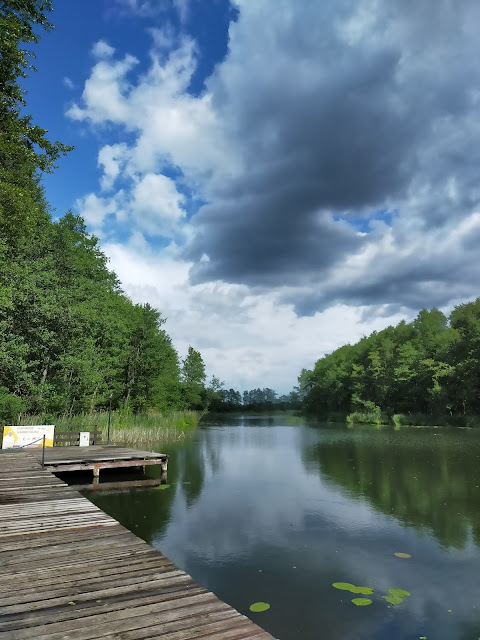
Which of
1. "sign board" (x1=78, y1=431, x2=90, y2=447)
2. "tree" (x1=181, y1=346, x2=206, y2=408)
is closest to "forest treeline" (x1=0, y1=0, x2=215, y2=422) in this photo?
"sign board" (x1=78, y1=431, x2=90, y2=447)

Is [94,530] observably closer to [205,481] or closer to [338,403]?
[205,481]

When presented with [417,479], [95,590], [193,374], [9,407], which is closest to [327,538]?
[95,590]

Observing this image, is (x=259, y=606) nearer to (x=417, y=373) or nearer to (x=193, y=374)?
(x=417, y=373)

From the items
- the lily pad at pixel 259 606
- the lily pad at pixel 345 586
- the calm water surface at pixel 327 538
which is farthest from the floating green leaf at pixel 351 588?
the lily pad at pixel 259 606

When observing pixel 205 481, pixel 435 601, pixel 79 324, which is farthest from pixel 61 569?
pixel 79 324

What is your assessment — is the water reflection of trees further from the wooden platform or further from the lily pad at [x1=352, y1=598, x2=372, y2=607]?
the wooden platform

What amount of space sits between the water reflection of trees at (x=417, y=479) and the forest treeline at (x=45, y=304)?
17.7 meters

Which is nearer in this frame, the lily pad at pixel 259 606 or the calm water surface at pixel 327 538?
the calm water surface at pixel 327 538

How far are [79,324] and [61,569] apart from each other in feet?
85.2

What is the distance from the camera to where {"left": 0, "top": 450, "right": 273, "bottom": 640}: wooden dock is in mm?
4133

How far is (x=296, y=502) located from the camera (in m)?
15.4

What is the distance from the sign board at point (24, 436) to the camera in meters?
20.4

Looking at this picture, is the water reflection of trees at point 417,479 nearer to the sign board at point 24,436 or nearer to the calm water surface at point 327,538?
the calm water surface at point 327,538

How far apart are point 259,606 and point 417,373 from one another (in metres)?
65.5
